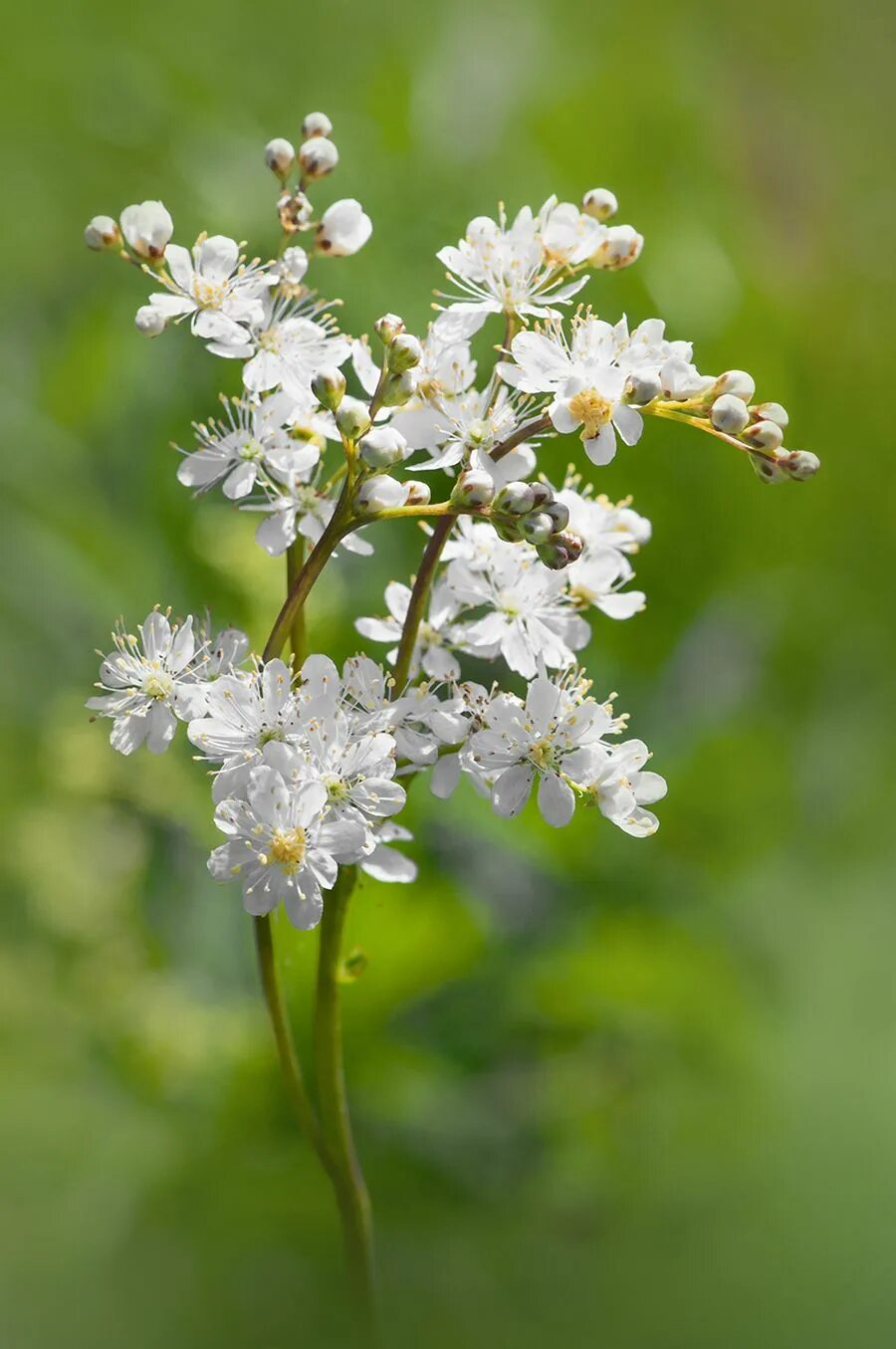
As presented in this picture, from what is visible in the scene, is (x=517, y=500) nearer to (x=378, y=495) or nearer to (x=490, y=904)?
(x=378, y=495)

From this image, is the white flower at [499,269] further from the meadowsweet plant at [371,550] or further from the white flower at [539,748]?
the white flower at [539,748]

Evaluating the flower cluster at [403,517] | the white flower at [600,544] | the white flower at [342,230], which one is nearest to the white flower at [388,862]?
the flower cluster at [403,517]

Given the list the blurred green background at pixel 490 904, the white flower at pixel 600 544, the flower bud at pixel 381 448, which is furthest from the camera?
the blurred green background at pixel 490 904

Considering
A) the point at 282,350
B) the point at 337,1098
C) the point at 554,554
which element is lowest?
the point at 337,1098

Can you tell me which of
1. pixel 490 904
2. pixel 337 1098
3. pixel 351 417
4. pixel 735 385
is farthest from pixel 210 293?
pixel 490 904

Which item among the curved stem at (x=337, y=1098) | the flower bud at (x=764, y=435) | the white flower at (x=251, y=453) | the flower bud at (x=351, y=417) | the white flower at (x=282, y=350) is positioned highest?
the white flower at (x=282, y=350)
